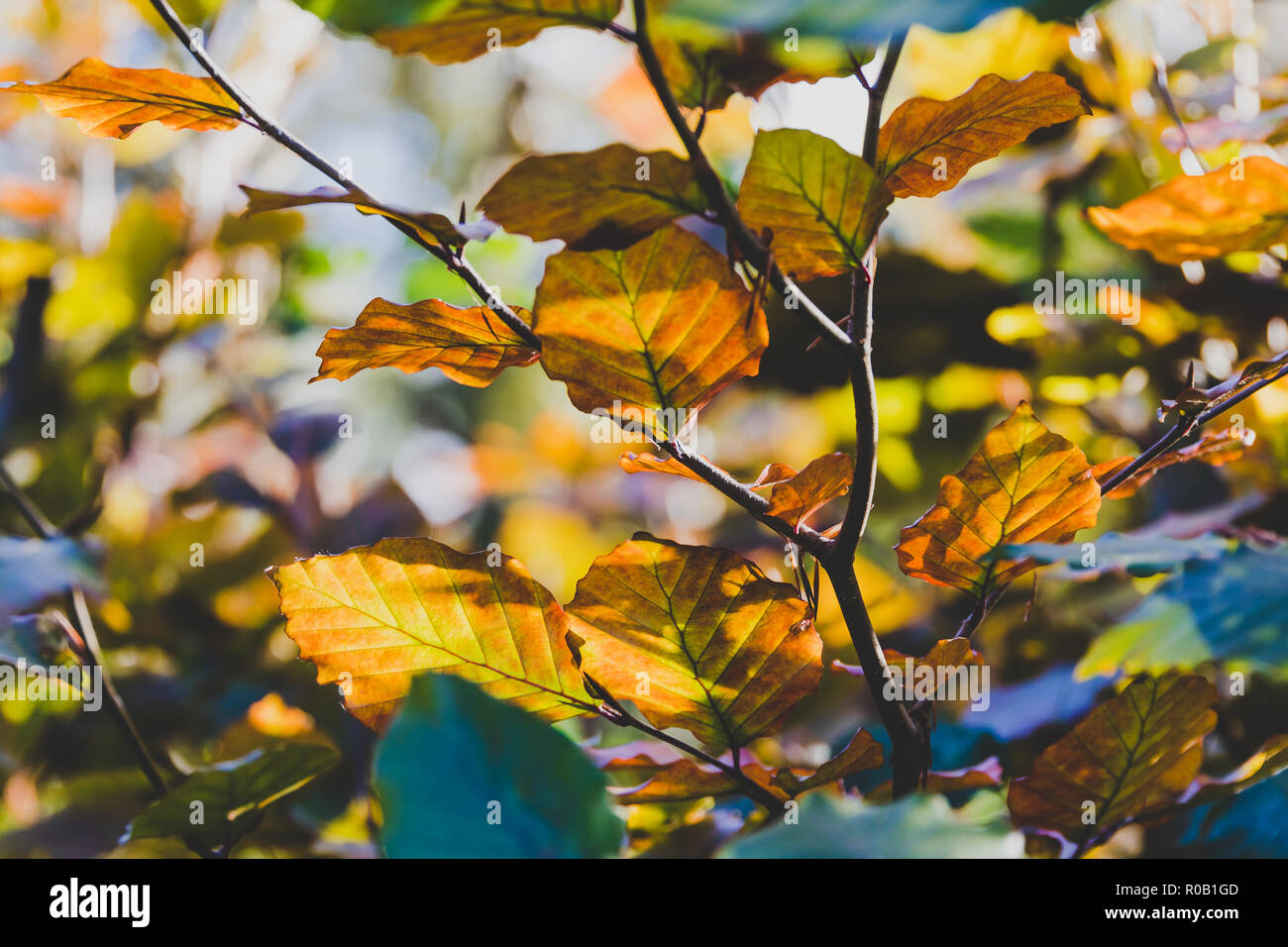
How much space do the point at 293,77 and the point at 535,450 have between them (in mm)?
757

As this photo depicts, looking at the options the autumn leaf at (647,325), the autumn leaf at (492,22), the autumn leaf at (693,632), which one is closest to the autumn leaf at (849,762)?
the autumn leaf at (693,632)

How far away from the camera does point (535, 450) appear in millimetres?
1664

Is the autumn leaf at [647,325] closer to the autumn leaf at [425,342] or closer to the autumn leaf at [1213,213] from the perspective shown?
the autumn leaf at [425,342]

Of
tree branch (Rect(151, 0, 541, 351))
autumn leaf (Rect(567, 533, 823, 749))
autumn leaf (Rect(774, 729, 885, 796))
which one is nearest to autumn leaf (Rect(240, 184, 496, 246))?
tree branch (Rect(151, 0, 541, 351))

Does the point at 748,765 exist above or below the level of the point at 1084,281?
below

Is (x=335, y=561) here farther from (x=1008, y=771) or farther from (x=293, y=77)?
(x=293, y=77)

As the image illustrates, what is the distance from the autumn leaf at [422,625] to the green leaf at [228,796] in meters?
0.09

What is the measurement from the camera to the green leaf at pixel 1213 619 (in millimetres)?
243

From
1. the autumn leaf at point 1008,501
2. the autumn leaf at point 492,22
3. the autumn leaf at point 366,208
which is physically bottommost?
the autumn leaf at point 1008,501

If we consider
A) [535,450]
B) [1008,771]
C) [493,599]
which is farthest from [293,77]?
[1008,771]

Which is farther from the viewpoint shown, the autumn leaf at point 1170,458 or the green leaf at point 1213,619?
the autumn leaf at point 1170,458

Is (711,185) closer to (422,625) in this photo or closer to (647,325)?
(647,325)

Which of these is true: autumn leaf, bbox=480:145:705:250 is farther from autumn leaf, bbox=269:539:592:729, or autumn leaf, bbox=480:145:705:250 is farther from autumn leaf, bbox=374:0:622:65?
autumn leaf, bbox=269:539:592:729
